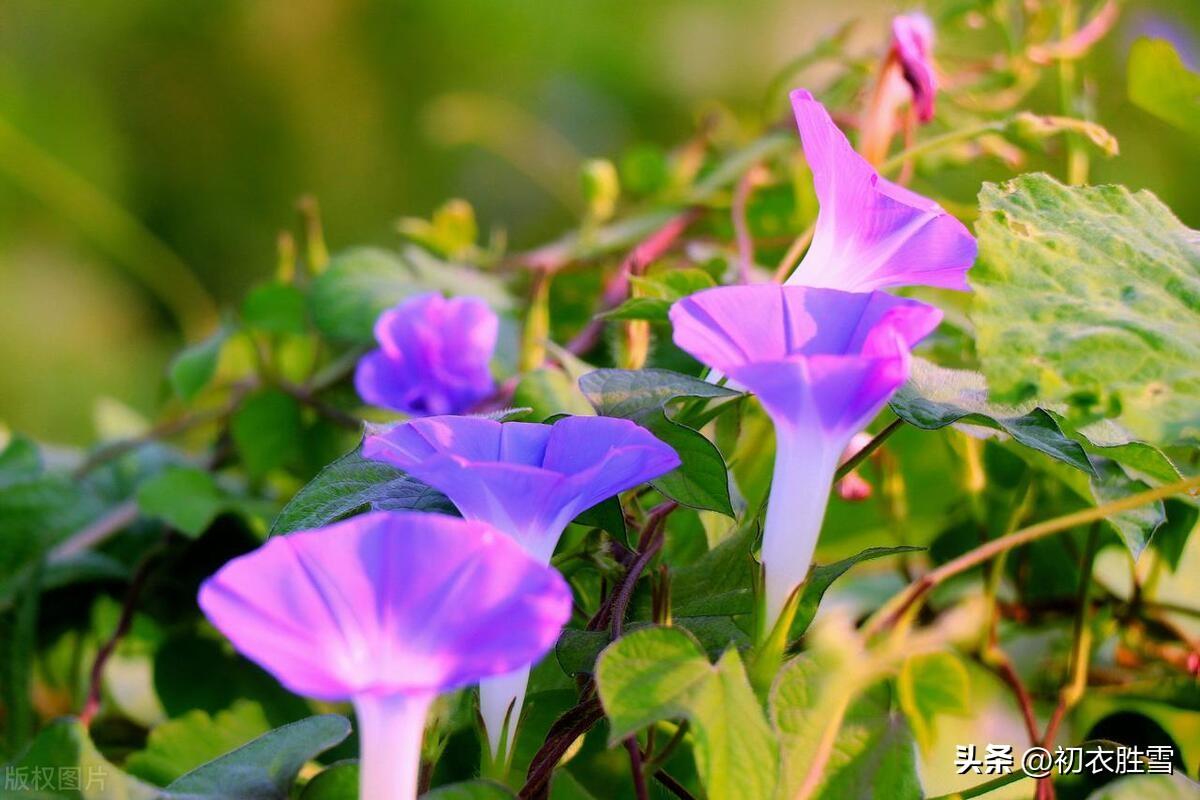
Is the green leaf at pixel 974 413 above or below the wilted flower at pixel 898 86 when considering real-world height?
below

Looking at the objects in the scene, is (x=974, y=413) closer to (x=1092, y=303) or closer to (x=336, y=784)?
(x=1092, y=303)

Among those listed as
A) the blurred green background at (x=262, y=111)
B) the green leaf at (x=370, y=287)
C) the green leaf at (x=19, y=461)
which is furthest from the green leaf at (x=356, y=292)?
the blurred green background at (x=262, y=111)

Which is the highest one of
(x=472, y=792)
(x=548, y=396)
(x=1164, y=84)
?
(x=1164, y=84)

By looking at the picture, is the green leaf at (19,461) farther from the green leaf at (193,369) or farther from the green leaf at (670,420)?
the green leaf at (670,420)

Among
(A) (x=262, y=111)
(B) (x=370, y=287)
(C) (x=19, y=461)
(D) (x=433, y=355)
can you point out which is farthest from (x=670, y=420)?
(A) (x=262, y=111)

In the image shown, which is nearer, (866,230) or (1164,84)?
(866,230)

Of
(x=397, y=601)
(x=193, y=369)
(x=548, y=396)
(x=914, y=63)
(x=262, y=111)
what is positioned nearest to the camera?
(x=397, y=601)
